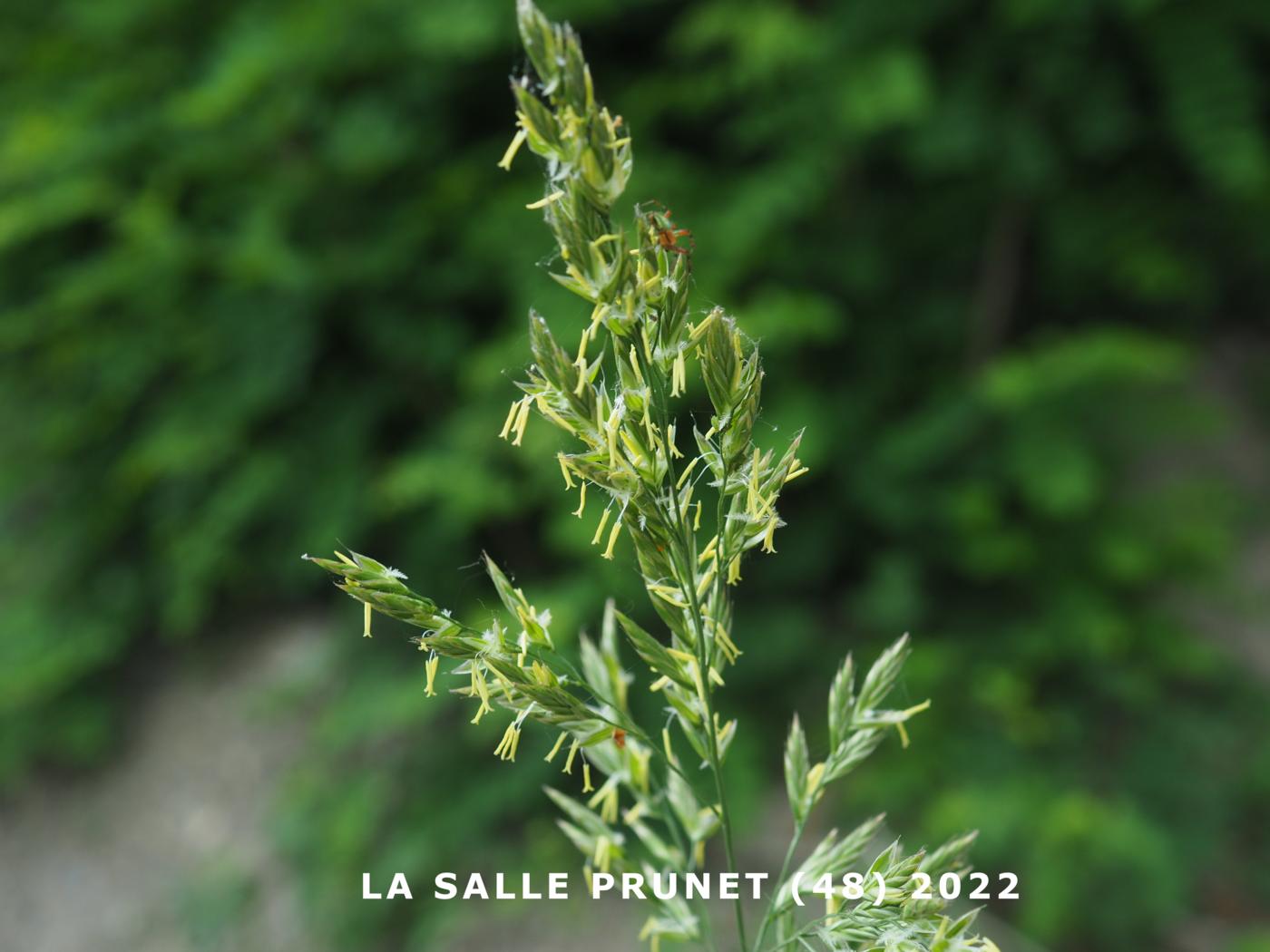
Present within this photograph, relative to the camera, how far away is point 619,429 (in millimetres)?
653

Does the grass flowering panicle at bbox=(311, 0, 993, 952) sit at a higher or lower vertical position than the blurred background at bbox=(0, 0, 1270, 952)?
lower

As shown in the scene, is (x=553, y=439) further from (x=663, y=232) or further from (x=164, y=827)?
(x=164, y=827)

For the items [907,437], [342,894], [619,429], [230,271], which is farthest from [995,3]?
[342,894]

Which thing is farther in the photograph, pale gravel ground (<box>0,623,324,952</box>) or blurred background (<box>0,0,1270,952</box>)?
pale gravel ground (<box>0,623,324,952</box>)

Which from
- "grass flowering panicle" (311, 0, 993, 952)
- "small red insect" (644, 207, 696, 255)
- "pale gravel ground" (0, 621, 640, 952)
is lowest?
"grass flowering panicle" (311, 0, 993, 952)

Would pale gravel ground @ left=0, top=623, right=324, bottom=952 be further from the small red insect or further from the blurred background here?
the small red insect

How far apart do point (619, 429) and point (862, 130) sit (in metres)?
2.27

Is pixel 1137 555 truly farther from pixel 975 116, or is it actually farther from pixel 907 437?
pixel 975 116

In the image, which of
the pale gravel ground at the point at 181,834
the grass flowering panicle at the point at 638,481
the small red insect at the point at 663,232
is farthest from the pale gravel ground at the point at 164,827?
the small red insect at the point at 663,232

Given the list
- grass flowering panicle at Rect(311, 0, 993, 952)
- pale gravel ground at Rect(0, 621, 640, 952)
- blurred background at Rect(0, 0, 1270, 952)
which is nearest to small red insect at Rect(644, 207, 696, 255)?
grass flowering panicle at Rect(311, 0, 993, 952)

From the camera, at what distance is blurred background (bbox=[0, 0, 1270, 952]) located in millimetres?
2738

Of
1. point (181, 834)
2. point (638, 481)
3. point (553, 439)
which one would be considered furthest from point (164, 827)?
point (638, 481)

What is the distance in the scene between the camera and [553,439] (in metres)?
2.55

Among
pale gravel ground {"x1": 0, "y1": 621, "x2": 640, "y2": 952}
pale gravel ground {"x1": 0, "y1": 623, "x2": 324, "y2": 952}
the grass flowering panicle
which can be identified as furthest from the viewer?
pale gravel ground {"x1": 0, "y1": 623, "x2": 324, "y2": 952}
